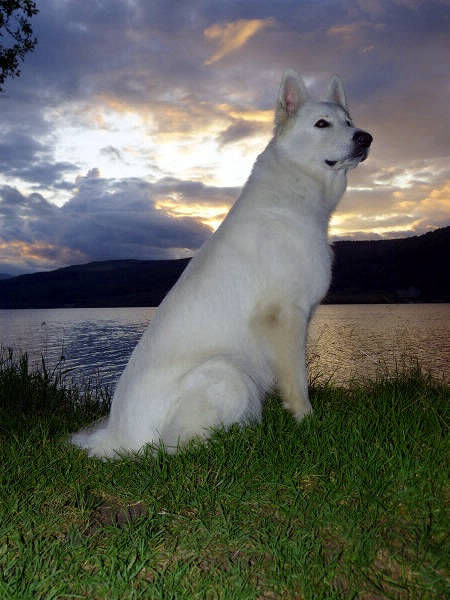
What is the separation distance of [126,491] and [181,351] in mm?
1090

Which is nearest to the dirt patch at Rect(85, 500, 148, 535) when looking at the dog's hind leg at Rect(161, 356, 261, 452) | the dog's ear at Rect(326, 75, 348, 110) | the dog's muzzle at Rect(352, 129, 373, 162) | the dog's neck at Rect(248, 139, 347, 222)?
the dog's hind leg at Rect(161, 356, 261, 452)

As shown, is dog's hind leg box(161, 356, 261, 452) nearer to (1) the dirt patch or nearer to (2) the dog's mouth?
(1) the dirt patch

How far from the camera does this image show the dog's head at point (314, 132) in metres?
4.30

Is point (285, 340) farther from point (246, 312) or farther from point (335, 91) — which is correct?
point (335, 91)

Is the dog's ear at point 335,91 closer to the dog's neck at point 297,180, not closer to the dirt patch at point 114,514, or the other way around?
the dog's neck at point 297,180

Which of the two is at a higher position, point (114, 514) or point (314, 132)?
point (314, 132)

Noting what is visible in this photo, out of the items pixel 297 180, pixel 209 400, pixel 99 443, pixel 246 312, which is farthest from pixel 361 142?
pixel 99 443

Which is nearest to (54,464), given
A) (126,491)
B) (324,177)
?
(126,491)

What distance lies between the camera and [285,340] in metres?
3.88

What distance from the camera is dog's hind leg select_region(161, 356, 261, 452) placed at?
11.8 ft

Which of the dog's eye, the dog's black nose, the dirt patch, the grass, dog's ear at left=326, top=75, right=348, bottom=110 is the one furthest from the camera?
dog's ear at left=326, top=75, right=348, bottom=110

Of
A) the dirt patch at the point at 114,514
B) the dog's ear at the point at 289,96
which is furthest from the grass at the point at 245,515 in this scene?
the dog's ear at the point at 289,96

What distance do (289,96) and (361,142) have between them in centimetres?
83

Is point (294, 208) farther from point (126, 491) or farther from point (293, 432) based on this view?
point (126, 491)
